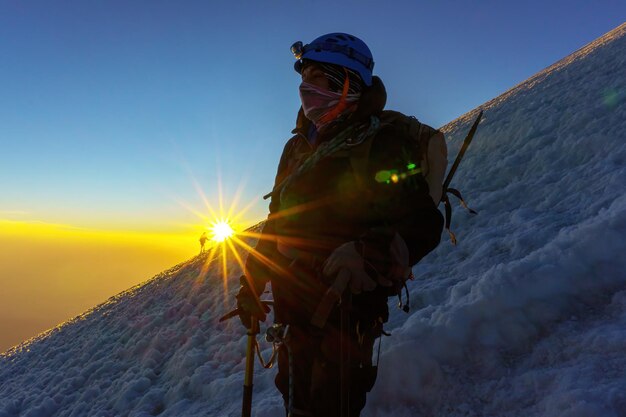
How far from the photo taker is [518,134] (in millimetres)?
9406

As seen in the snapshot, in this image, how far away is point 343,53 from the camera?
261cm

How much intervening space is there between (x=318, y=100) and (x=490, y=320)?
250 centimetres

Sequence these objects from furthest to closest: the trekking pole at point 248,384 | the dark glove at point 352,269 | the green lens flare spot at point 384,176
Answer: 1. the trekking pole at point 248,384
2. the green lens flare spot at point 384,176
3. the dark glove at point 352,269

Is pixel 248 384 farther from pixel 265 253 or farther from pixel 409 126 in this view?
pixel 409 126

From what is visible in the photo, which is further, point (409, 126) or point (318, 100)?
point (318, 100)

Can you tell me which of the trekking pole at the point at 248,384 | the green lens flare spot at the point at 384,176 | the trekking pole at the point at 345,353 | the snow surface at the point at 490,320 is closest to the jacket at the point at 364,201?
the green lens flare spot at the point at 384,176

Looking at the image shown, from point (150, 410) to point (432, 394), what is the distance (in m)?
4.57

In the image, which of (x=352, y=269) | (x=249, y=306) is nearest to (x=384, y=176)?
(x=352, y=269)

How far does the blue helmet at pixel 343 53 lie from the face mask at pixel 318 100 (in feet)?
0.56

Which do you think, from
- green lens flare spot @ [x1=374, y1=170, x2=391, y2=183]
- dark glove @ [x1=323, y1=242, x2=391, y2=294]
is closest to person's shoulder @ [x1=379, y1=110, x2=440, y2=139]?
green lens flare spot @ [x1=374, y1=170, x2=391, y2=183]

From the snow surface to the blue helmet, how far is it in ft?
7.92

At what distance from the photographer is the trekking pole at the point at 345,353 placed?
7.23 ft

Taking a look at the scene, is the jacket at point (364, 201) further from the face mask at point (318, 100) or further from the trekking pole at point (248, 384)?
the trekking pole at point (248, 384)

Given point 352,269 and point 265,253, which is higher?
point 265,253
